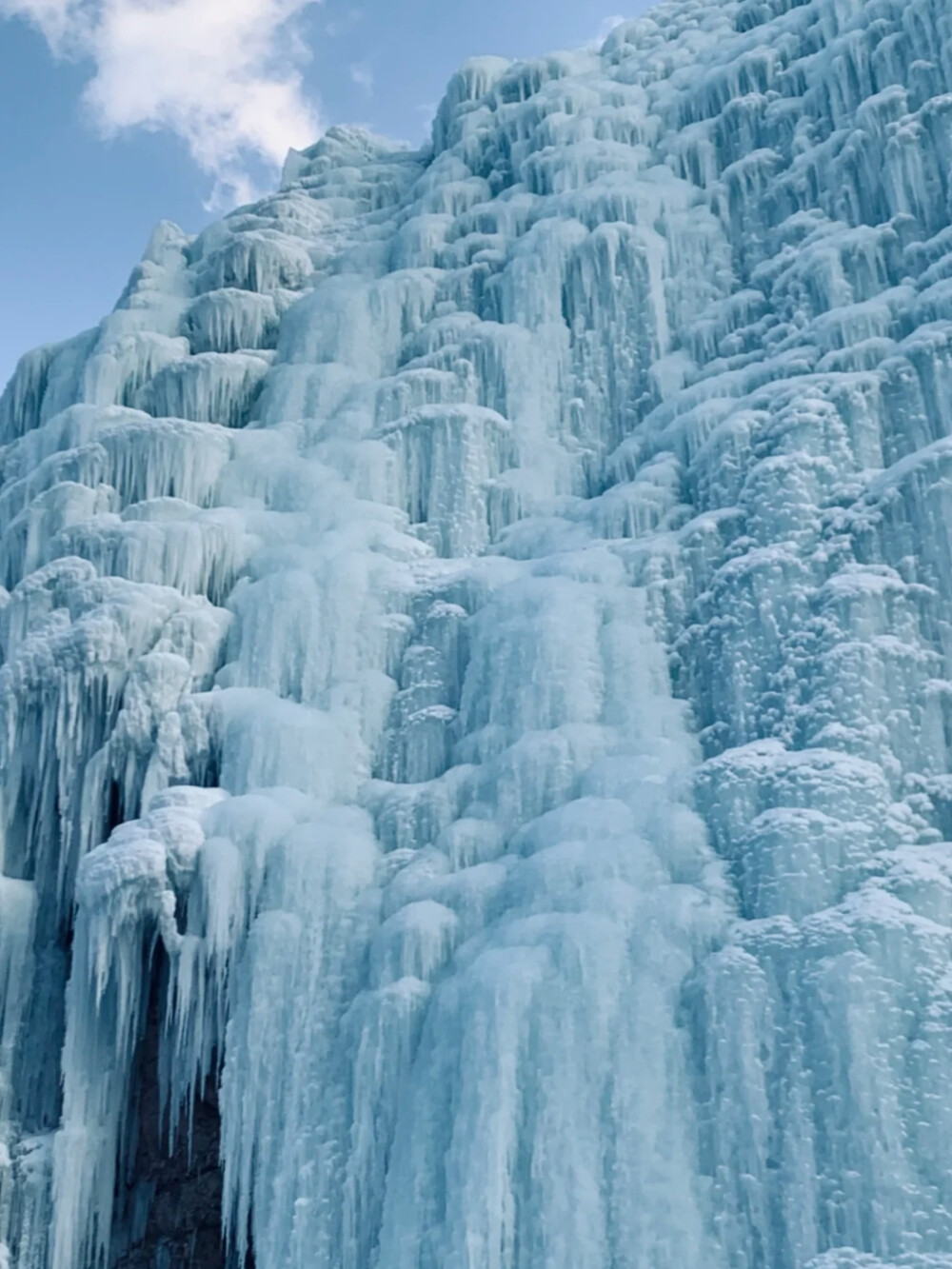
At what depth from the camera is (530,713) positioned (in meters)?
9.24

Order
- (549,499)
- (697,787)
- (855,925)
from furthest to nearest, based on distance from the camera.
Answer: (549,499)
(697,787)
(855,925)

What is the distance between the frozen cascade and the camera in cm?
696

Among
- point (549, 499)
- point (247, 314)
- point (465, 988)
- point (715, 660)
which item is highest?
point (247, 314)

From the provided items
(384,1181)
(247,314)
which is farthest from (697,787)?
(247,314)

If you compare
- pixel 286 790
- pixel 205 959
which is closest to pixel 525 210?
pixel 286 790

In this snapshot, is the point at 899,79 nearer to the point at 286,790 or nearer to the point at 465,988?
the point at 286,790

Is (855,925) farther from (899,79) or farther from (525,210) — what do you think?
(525,210)

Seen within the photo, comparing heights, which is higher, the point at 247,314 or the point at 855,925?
the point at 247,314

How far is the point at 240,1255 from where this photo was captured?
8.02 m

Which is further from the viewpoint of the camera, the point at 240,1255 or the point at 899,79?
the point at 899,79

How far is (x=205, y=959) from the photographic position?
8.78 metres

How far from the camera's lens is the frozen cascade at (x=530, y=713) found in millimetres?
6957

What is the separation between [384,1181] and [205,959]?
2024 millimetres

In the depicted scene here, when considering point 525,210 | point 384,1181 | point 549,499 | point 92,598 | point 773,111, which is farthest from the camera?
point 525,210
